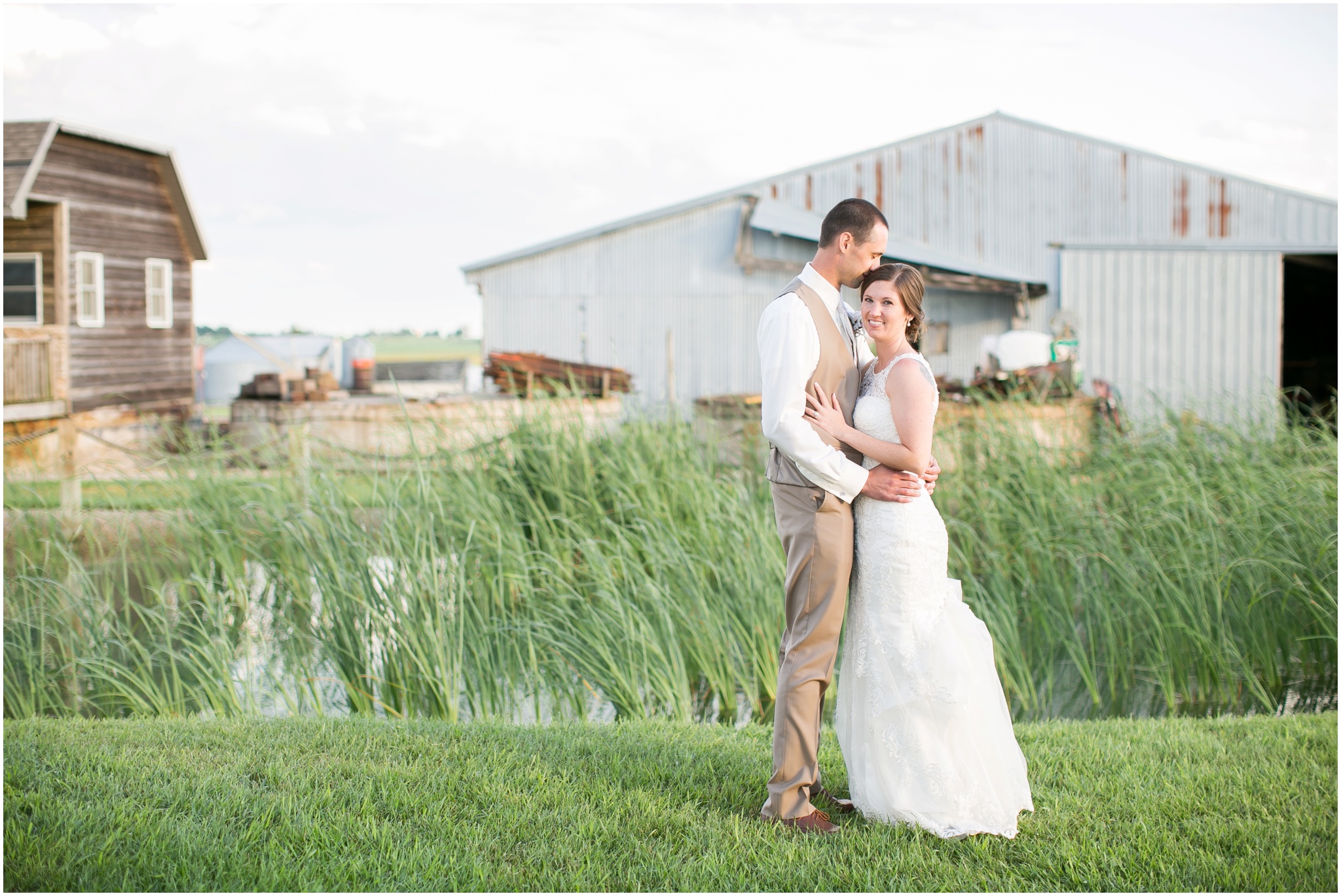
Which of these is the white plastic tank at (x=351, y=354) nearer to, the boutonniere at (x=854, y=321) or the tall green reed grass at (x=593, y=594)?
the tall green reed grass at (x=593, y=594)

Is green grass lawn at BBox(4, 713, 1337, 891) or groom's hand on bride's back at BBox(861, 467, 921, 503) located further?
groom's hand on bride's back at BBox(861, 467, 921, 503)

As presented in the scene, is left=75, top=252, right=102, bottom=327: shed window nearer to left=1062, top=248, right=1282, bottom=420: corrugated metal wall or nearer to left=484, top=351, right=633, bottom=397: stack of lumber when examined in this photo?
left=484, top=351, right=633, bottom=397: stack of lumber

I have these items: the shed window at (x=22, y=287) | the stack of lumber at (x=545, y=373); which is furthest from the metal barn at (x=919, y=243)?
the shed window at (x=22, y=287)

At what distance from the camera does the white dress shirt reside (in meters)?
3.14

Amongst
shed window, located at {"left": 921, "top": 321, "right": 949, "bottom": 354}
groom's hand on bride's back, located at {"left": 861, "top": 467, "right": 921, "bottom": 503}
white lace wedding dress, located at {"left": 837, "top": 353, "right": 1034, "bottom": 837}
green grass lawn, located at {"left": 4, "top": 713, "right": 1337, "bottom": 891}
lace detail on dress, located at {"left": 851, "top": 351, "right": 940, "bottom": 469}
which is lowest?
green grass lawn, located at {"left": 4, "top": 713, "right": 1337, "bottom": 891}

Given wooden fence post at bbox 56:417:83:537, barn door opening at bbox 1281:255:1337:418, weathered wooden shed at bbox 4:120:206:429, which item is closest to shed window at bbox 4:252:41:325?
weathered wooden shed at bbox 4:120:206:429

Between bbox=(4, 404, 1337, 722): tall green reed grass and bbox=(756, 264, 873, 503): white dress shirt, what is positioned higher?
bbox=(756, 264, 873, 503): white dress shirt

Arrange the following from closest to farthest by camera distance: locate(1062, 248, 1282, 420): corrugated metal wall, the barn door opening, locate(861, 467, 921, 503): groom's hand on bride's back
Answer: locate(861, 467, 921, 503): groom's hand on bride's back, locate(1062, 248, 1282, 420): corrugated metal wall, the barn door opening

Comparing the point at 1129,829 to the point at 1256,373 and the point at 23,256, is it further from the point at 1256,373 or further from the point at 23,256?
the point at 23,256

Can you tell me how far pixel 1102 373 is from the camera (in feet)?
53.9

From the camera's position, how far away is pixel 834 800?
3.48 metres

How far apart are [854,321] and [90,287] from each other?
18.8 m

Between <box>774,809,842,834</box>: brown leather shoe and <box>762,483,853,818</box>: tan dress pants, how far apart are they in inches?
0.6

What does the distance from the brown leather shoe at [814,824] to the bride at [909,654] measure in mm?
144
